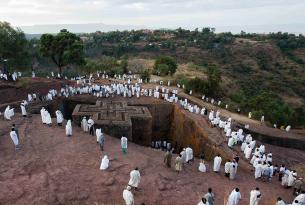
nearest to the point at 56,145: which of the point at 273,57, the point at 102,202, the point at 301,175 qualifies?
the point at 102,202

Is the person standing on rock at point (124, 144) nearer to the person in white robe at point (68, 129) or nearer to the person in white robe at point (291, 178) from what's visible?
the person in white robe at point (68, 129)

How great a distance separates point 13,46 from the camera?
27.6m

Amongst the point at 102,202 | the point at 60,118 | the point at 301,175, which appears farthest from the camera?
the point at 60,118

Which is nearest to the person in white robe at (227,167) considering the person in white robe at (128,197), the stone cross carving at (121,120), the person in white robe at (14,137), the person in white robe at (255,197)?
the person in white robe at (255,197)

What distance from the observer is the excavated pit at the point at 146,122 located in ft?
58.6

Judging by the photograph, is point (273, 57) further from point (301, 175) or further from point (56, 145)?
point (56, 145)

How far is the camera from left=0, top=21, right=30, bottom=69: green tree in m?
26.9

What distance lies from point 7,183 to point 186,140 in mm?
12154

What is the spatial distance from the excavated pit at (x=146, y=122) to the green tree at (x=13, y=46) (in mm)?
6983

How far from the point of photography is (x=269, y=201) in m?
12.1

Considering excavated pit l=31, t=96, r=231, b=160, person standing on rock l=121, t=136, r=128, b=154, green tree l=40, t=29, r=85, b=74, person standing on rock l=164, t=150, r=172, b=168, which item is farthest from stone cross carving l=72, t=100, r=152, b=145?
green tree l=40, t=29, r=85, b=74

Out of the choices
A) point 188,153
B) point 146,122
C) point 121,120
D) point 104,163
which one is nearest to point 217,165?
point 188,153

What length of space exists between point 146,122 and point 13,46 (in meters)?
14.3

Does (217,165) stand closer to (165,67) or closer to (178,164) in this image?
(178,164)
